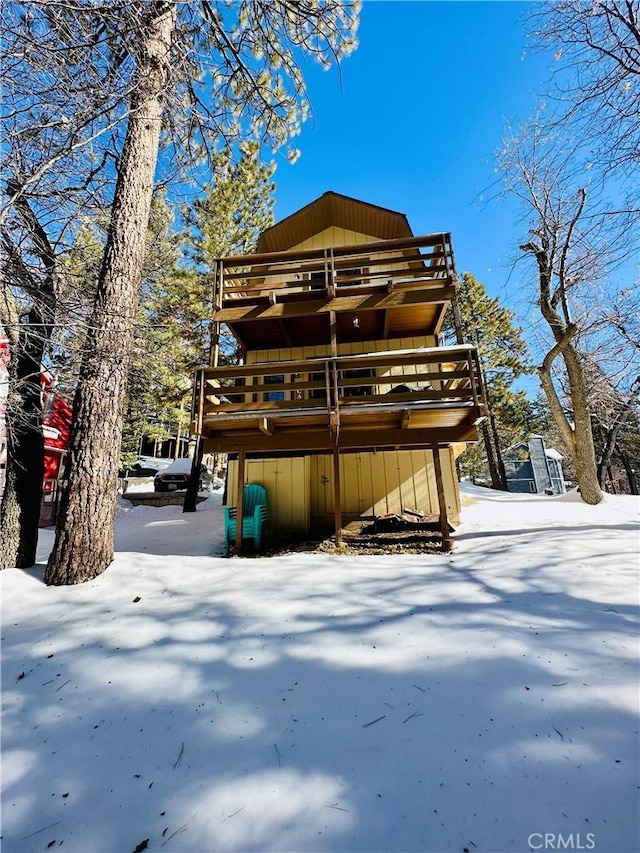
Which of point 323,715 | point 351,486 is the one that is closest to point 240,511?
point 351,486

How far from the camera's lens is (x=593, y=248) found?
30.8ft

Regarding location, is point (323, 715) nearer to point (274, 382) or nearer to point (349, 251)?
point (274, 382)

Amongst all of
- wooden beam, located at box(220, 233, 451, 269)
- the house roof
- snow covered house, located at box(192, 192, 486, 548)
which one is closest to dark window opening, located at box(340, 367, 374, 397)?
snow covered house, located at box(192, 192, 486, 548)

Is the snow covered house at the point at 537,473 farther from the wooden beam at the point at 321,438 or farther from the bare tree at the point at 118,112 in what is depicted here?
the bare tree at the point at 118,112

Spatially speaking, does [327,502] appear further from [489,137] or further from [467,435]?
[489,137]

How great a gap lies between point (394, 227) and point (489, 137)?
3194 mm

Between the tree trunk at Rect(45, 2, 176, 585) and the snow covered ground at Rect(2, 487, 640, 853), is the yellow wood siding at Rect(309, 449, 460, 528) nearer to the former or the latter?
the snow covered ground at Rect(2, 487, 640, 853)

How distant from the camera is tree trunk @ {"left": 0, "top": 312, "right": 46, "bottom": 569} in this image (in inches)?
166

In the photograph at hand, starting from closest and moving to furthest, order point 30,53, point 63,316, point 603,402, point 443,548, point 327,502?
point 30,53 → point 63,316 → point 443,548 → point 327,502 → point 603,402

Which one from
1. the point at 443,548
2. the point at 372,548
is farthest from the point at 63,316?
the point at 443,548

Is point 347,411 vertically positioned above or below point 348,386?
below

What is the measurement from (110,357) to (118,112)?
2.97 m

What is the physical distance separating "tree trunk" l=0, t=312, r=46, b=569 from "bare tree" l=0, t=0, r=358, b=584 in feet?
2.38

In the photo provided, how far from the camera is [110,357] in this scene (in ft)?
14.0
